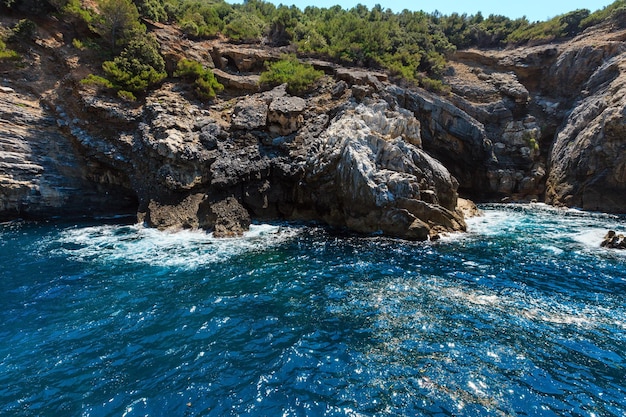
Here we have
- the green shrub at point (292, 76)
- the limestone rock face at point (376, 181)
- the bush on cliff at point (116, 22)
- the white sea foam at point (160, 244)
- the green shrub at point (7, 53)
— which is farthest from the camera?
the green shrub at point (292, 76)

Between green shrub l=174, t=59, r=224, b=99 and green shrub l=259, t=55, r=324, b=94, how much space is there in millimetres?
4566

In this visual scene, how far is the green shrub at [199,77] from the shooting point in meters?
28.0

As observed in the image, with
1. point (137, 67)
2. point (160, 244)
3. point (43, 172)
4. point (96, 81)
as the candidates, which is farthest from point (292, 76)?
point (43, 172)


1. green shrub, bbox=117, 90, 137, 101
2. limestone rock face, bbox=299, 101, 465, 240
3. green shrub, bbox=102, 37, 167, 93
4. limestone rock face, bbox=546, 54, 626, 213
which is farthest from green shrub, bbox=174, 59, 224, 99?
limestone rock face, bbox=546, 54, 626, 213

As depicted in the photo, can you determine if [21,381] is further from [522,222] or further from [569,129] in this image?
[569,129]

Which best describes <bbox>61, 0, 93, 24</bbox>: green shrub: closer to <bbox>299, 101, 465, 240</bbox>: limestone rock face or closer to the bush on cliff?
the bush on cliff

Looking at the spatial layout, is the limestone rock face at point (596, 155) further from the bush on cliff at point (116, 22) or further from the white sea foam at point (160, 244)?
the bush on cliff at point (116, 22)

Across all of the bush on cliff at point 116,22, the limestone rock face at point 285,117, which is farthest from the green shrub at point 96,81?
the limestone rock face at point 285,117

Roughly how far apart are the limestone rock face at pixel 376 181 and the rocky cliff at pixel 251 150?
90 millimetres

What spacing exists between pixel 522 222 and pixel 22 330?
96.6 feet

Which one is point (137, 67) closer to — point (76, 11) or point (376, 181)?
point (76, 11)

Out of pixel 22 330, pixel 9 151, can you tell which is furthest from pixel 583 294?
pixel 9 151

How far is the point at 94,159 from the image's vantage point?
2520cm

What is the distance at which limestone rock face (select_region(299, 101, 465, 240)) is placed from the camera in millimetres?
20703
